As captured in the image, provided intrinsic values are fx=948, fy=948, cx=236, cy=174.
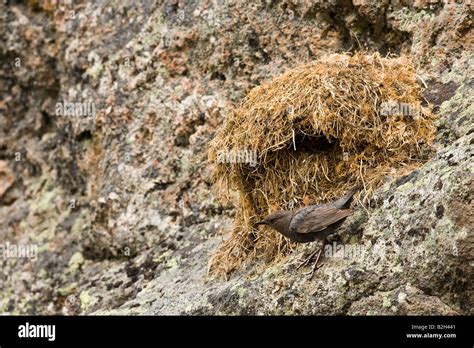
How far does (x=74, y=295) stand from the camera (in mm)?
10039

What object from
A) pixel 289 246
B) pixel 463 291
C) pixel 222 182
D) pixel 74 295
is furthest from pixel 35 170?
pixel 463 291

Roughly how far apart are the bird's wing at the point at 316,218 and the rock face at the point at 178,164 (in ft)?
0.66

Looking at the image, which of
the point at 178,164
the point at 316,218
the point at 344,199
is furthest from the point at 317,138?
the point at 178,164

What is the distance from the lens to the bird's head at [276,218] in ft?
24.2

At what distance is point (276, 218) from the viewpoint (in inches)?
293

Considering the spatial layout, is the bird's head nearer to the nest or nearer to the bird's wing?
the bird's wing

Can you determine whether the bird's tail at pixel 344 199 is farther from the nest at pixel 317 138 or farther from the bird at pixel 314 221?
the nest at pixel 317 138

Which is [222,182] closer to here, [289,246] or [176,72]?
[289,246]

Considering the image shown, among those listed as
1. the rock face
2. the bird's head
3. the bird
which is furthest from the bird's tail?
the bird's head

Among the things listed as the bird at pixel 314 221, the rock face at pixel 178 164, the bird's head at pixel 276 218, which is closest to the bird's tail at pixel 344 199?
the bird at pixel 314 221

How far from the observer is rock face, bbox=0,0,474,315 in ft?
22.2

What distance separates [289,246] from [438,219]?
5.50ft

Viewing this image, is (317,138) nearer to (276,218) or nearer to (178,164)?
(276,218)

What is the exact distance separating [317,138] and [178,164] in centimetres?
241
